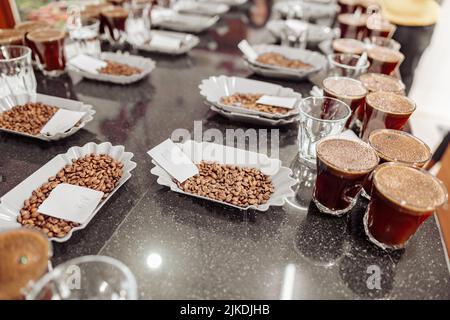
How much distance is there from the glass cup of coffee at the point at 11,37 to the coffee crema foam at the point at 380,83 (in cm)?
131

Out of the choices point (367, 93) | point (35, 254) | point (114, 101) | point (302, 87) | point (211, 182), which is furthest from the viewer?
point (302, 87)

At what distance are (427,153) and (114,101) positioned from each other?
1040mm

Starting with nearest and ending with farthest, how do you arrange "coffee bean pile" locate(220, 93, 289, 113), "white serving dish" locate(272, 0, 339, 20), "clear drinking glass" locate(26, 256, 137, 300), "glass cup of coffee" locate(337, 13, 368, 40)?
1. "clear drinking glass" locate(26, 256, 137, 300)
2. "coffee bean pile" locate(220, 93, 289, 113)
3. "glass cup of coffee" locate(337, 13, 368, 40)
4. "white serving dish" locate(272, 0, 339, 20)

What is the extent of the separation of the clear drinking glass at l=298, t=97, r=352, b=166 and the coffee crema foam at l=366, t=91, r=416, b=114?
0.10 meters

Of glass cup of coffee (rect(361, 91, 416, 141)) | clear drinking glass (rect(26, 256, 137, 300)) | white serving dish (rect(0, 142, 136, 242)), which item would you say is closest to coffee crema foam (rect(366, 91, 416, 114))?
glass cup of coffee (rect(361, 91, 416, 141))

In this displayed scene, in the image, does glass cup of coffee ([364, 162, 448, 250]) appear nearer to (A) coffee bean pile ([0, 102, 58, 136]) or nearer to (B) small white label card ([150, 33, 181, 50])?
(A) coffee bean pile ([0, 102, 58, 136])

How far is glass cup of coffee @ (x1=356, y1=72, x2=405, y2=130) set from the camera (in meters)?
1.19

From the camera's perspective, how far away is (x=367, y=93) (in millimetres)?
1165

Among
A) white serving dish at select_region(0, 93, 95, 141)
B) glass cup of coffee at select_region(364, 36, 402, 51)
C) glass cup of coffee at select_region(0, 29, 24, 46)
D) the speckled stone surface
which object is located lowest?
the speckled stone surface

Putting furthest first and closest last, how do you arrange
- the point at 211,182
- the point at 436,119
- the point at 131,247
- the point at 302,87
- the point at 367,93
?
the point at 436,119 < the point at 302,87 < the point at 367,93 < the point at 211,182 < the point at 131,247

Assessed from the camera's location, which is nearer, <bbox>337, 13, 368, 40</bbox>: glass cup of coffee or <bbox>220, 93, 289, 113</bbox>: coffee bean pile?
<bbox>220, 93, 289, 113</bbox>: coffee bean pile

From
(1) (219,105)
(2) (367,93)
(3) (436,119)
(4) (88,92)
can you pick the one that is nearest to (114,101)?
(4) (88,92)

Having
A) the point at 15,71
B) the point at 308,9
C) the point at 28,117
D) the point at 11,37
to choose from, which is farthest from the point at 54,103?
the point at 308,9
